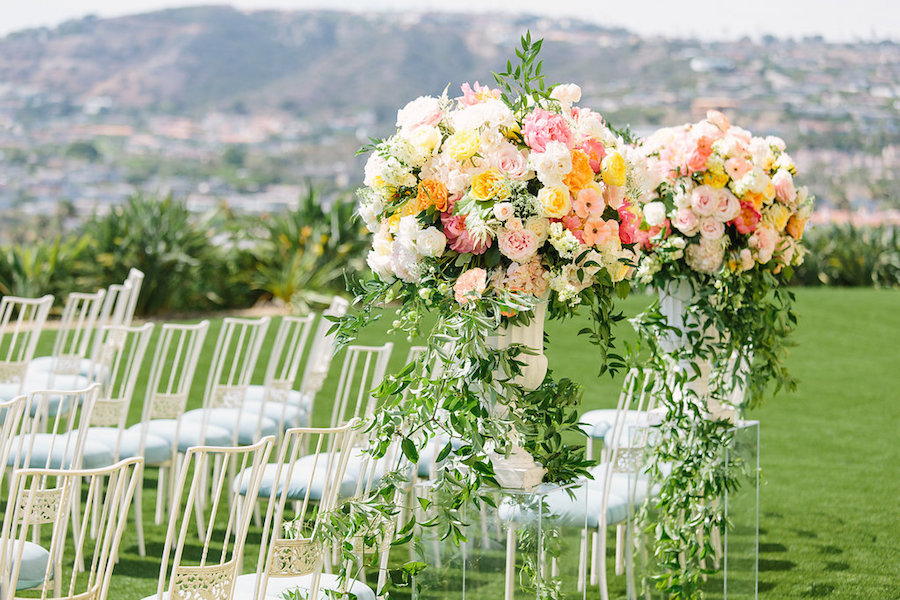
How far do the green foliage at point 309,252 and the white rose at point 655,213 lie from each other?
801 centimetres

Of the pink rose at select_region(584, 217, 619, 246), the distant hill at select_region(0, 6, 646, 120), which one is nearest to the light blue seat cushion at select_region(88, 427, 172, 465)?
the pink rose at select_region(584, 217, 619, 246)

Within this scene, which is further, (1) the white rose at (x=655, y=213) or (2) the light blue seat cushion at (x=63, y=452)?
(2) the light blue seat cushion at (x=63, y=452)

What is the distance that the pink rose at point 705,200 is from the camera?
11.4ft

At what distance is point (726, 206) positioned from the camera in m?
3.47

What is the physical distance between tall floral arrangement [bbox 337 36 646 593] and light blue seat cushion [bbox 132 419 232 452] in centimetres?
207

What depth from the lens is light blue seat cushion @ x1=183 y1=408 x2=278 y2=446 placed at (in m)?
4.68

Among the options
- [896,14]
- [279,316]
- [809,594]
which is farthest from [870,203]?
[809,594]

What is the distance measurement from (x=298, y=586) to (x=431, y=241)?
1.05 metres

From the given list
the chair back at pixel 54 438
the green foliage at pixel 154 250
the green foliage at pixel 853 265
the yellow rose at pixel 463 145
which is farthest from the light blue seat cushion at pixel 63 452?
the green foliage at pixel 853 265

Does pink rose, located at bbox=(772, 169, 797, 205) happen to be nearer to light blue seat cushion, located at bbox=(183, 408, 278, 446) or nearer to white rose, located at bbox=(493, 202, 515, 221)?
white rose, located at bbox=(493, 202, 515, 221)

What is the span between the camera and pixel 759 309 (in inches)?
146

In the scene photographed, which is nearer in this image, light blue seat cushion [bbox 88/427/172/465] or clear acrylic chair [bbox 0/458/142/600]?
clear acrylic chair [bbox 0/458/142/600]

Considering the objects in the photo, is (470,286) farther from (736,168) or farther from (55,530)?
(736,168)

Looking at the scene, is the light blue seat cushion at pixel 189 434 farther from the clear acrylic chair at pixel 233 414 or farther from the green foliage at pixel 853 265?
the green foliage at pixel 853 265
